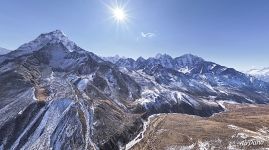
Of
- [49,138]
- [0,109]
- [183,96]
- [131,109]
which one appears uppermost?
[183,96]

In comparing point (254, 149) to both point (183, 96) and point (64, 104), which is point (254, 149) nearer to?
point (64, 104)

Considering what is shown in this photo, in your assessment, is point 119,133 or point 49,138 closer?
point 49,138

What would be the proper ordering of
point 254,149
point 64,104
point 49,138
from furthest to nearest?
point 64,104 < point 49,138 < point 254,149

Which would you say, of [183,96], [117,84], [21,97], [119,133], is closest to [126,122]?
[119,133]

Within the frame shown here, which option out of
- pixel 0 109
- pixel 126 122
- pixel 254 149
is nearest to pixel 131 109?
pixel 126 122

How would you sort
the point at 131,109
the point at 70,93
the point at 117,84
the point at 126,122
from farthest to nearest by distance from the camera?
the point at 117,84
the point at 131,109
the point at 70,93
the point at 126,122

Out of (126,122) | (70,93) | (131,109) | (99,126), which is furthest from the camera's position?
(131,109)

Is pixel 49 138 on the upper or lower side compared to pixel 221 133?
lower

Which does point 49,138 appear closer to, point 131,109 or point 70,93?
point 70,93

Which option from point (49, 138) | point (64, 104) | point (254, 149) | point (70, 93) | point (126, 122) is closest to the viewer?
point (254, 149)
